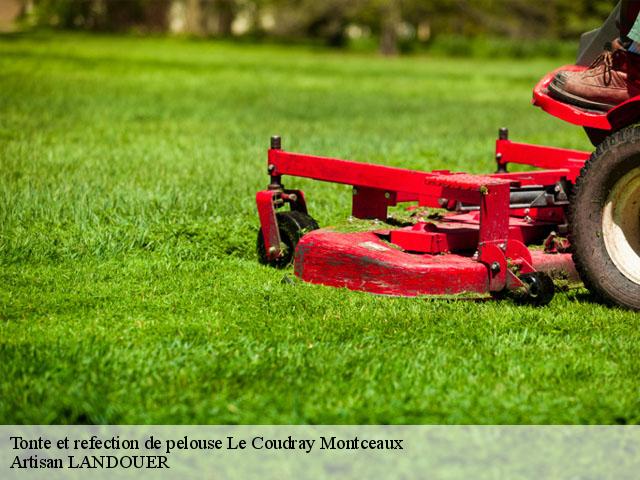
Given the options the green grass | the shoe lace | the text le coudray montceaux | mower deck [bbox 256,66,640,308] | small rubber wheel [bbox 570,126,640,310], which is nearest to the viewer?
the text le coudray montceaux

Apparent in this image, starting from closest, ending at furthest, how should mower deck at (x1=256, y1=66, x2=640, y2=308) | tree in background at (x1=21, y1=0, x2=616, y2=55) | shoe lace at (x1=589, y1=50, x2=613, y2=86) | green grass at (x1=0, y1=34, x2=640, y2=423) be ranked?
green grass at (x1=0, y1=34, x2=640, y2=423) → mower deck at (x1=256, y1=66, x2=640, y2=308) → shoe lace at (x1=589, y1=50, x2=613, y2=86) → tree in background at (x1=21, y1=0, x2=616, y2=55)

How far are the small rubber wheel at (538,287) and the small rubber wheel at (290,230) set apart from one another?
4.88 feet

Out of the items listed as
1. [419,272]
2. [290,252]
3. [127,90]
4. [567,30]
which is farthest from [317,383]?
[567,30]

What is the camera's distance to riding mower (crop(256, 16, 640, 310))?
5613 mm

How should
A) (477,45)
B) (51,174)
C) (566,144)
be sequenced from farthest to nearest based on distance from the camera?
(477,45), (566,144), (51,174)

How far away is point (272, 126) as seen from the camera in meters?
16.4

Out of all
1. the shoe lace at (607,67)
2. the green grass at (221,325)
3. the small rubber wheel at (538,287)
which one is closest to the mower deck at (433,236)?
the small rubber wheel at (538,287)

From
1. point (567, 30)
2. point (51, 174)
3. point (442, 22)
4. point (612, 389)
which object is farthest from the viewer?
point (442, 22)

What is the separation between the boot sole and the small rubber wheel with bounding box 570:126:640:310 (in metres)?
0.38

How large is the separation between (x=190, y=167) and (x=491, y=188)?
565 centimetres

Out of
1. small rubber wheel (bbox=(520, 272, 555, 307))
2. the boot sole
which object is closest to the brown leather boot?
the boot sole

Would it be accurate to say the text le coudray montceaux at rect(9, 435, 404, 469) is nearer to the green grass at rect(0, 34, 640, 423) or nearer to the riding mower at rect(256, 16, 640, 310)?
the green grass at rect(0, 34, 640, 423)

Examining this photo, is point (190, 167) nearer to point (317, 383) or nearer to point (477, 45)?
point (317, 383)

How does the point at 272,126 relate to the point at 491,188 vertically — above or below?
below
